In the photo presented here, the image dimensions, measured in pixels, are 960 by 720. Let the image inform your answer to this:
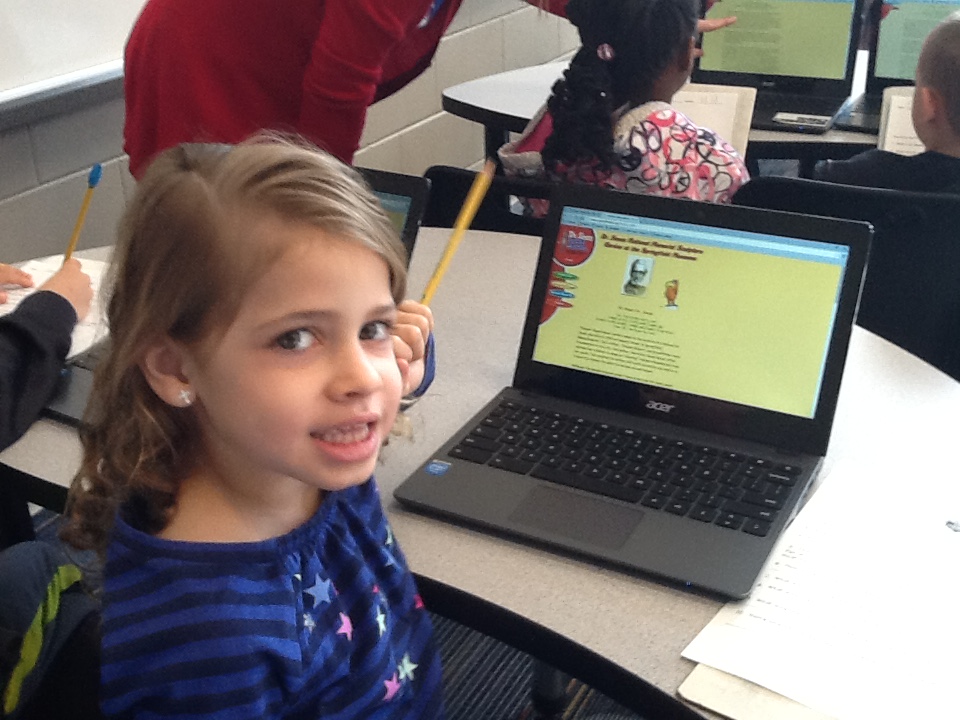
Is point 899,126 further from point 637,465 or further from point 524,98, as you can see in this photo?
point 637,465

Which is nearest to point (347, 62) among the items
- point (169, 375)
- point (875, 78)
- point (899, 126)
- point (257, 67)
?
point (257, 67)

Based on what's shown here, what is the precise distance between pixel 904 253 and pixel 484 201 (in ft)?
2.48

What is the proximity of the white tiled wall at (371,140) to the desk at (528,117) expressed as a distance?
1.44 feet

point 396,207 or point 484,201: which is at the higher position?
point 396,207

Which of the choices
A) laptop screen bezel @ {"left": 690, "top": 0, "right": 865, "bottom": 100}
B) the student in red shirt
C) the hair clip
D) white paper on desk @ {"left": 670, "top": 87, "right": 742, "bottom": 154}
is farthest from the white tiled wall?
white paper on desk @ {"left": 670, "top": 87, "right": 742, "bottom": 154}

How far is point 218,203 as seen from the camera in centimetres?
79

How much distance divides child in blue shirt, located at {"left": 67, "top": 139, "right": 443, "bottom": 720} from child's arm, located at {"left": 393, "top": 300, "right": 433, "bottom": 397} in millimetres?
150

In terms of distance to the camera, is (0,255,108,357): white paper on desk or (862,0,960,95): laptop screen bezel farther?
(862,0,960,95): laptop screen bezel

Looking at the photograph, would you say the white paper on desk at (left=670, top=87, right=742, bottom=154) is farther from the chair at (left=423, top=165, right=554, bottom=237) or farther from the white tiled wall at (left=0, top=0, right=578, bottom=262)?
the white tiled wall at (left=0, top=0, right=578, bottom=262)

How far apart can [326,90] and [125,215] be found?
32.4 inches

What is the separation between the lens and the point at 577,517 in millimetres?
999

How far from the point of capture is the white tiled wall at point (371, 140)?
2.19 metres

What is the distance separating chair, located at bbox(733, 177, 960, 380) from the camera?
1605 millimetres

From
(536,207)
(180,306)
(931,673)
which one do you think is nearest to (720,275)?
(931,673)
